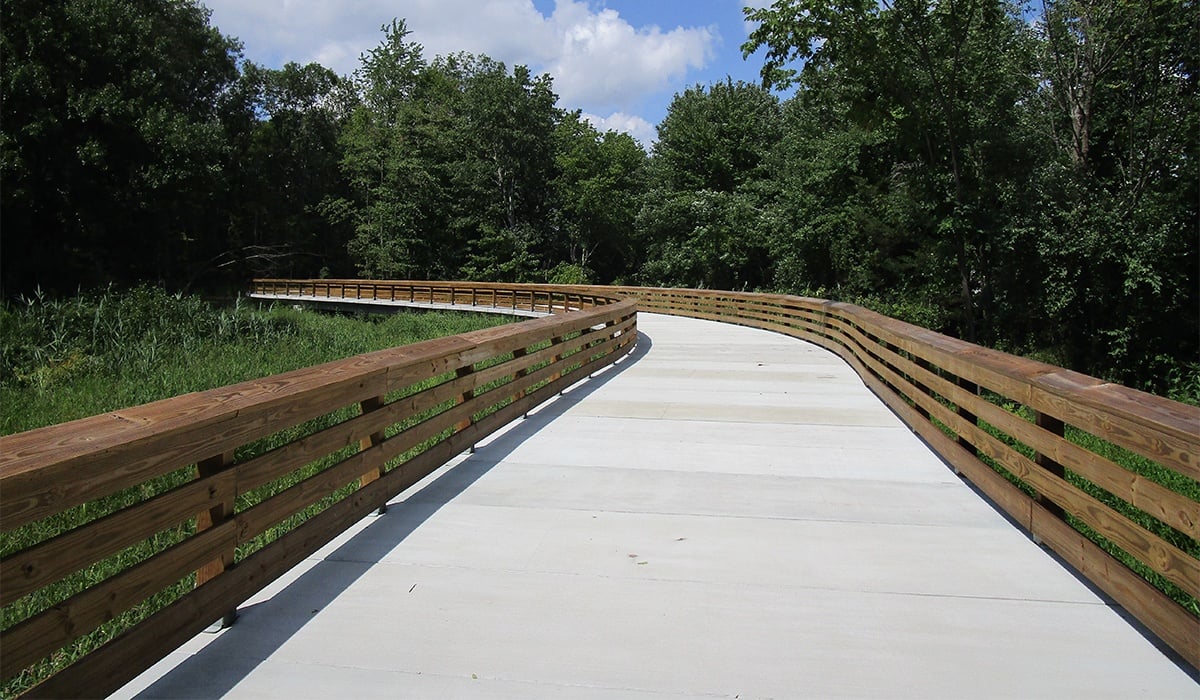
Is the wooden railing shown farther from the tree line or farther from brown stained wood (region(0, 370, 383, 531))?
the tree line

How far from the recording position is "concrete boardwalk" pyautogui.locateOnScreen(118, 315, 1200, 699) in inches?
114

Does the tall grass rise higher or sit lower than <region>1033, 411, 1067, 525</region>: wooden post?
lower

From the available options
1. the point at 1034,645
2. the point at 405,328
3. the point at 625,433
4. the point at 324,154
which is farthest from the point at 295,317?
the point at 324,154

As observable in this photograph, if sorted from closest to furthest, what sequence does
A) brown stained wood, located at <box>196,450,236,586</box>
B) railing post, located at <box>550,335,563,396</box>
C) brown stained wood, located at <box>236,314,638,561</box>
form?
brown stained wood, located at <box>196,450,236,586</box> → brown stained wood, located at <box>236,314,638,561</box> → railing post, located at <box>550,335,563,396</box>

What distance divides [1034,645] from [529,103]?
48.8 meters

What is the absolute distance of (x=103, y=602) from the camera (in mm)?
2557

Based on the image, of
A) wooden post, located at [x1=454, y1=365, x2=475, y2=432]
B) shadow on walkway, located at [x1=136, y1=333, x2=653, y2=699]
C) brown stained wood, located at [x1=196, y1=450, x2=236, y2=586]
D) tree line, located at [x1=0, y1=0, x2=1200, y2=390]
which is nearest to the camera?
shadow on walkway, located at [x1=136, y1=333, x2=653, y2=699]

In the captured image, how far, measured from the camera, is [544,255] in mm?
52125

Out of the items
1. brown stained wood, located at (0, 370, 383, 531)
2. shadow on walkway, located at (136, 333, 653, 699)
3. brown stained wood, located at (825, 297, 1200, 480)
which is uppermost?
brown stained wood, located at (825, 297, 1200, 480)

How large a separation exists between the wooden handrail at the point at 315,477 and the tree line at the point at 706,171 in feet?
52.5

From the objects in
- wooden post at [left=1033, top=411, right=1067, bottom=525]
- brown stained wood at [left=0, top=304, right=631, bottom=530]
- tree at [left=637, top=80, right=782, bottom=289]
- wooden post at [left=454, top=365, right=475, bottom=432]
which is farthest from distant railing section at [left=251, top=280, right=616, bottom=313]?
brown stained wood at [left=0, top=304, right=631, bottom=530]

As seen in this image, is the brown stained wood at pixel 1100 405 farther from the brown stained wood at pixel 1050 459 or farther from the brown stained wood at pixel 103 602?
the brown stained wood at pixel 103 602

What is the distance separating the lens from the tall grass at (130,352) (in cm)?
912

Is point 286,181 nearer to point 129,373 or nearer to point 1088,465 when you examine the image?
point 129,373
